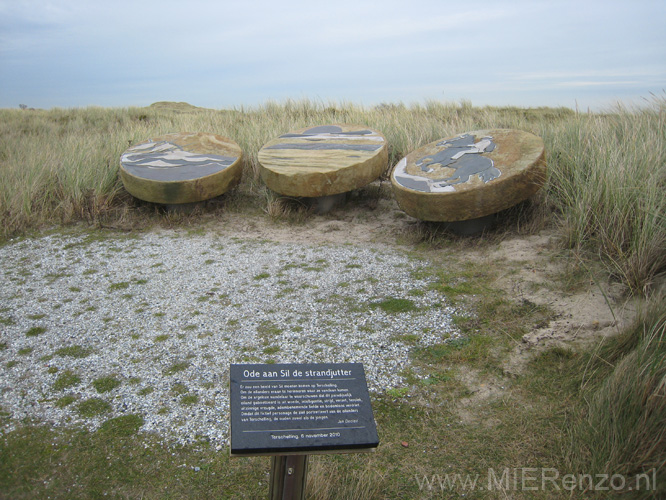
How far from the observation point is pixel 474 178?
17.6 feet

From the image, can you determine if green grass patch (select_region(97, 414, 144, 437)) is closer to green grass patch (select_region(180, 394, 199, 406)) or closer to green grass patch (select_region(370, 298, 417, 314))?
green grass patch (select_region(180, 394, 199, 406))

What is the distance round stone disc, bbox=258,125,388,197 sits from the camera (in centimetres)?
636

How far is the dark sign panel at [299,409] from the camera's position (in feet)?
6.79

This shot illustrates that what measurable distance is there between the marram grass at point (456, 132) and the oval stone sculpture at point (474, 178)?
1.46 ft

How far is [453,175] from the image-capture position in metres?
5.59

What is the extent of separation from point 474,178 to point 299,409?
380 centimetres

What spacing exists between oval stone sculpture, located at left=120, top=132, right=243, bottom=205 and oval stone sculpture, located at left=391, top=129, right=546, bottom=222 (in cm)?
237

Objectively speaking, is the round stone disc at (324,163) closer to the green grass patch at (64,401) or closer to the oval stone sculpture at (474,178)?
the oval stone sculpture at (474,178)

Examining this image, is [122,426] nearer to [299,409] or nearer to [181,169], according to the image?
[299,409]

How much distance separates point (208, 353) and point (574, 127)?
5.46 metres

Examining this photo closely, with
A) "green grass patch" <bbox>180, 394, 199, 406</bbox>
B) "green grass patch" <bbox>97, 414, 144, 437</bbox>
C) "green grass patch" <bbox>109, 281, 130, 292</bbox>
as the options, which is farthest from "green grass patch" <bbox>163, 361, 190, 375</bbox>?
"green grass patch" <bbox>109, 281, 130, 292</bbox>

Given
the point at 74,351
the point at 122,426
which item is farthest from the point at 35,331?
the point at 122,426

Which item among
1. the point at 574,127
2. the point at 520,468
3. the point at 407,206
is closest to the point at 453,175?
the point at 407,206

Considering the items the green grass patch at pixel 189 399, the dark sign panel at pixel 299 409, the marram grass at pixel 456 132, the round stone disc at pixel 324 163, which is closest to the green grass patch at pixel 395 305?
the marram grass at pixel 456 132
